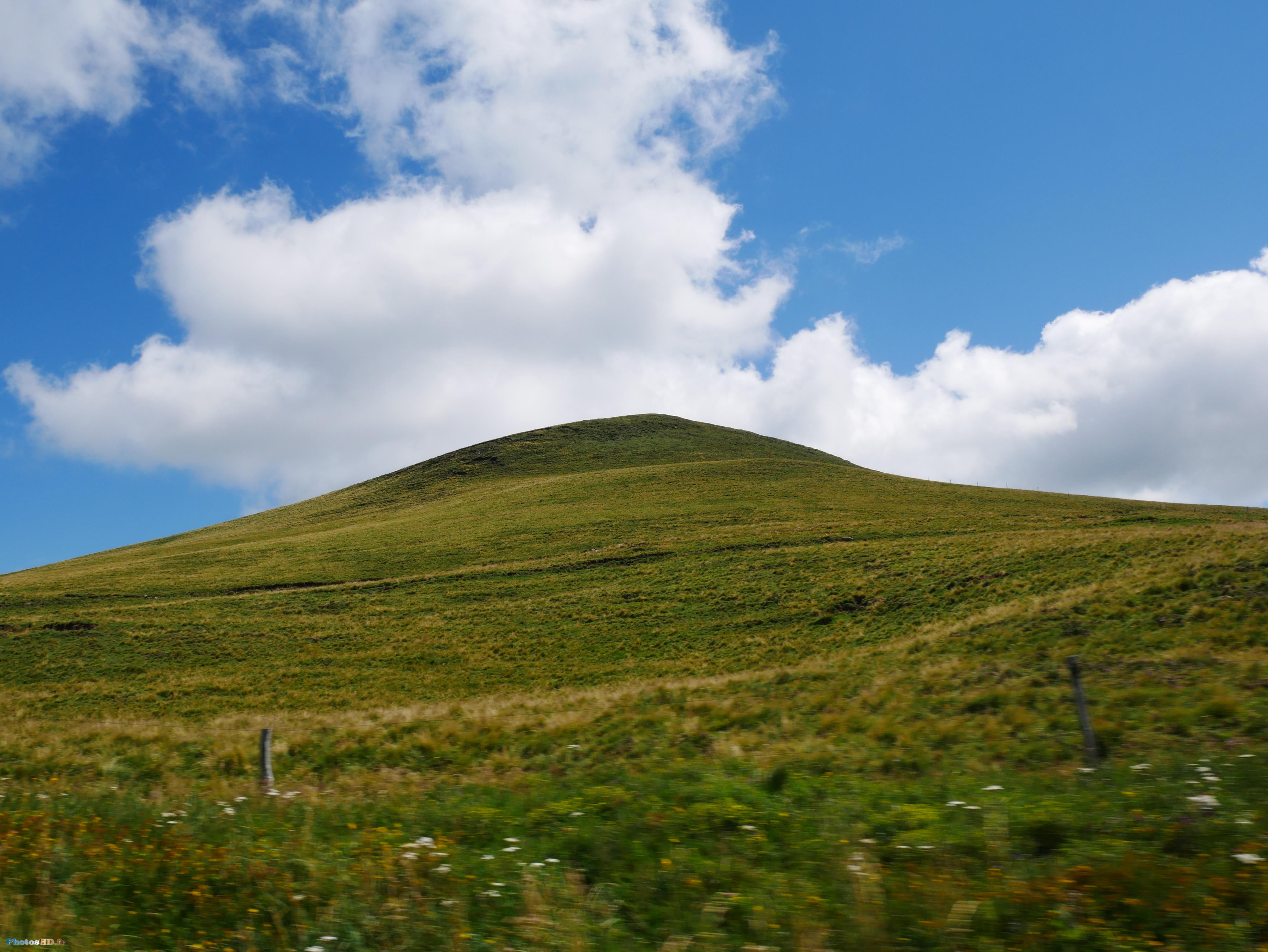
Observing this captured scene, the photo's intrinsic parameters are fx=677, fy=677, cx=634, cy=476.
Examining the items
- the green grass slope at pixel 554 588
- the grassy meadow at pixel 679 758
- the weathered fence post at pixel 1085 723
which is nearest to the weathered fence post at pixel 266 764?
the grassy meadow at pixel 679 758

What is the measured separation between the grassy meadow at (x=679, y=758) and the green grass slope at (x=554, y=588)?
352mm

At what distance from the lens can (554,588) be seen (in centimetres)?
4359

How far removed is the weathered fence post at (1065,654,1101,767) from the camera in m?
9.09

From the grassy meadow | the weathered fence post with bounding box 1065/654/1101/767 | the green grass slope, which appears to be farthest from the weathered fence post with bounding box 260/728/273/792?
the green grass slope

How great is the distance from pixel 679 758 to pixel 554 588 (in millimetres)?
32071

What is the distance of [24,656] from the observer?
116 feet

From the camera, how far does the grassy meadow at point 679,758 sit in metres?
4.82

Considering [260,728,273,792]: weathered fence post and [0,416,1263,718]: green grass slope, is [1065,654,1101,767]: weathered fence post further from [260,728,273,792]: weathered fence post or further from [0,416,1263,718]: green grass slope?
[0,416,1263,718]: green grass slope

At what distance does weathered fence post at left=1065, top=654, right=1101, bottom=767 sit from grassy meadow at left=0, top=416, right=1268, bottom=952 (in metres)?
0.34

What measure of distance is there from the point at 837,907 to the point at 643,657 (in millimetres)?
25551

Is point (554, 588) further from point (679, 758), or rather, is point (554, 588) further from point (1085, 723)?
point (1085, 723)

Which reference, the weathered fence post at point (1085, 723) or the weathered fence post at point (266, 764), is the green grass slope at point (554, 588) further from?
the weathered fence post at point (1085, 723)

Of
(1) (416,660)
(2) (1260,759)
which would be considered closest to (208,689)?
(1) (416,660)

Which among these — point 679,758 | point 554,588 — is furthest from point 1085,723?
point 554,588
